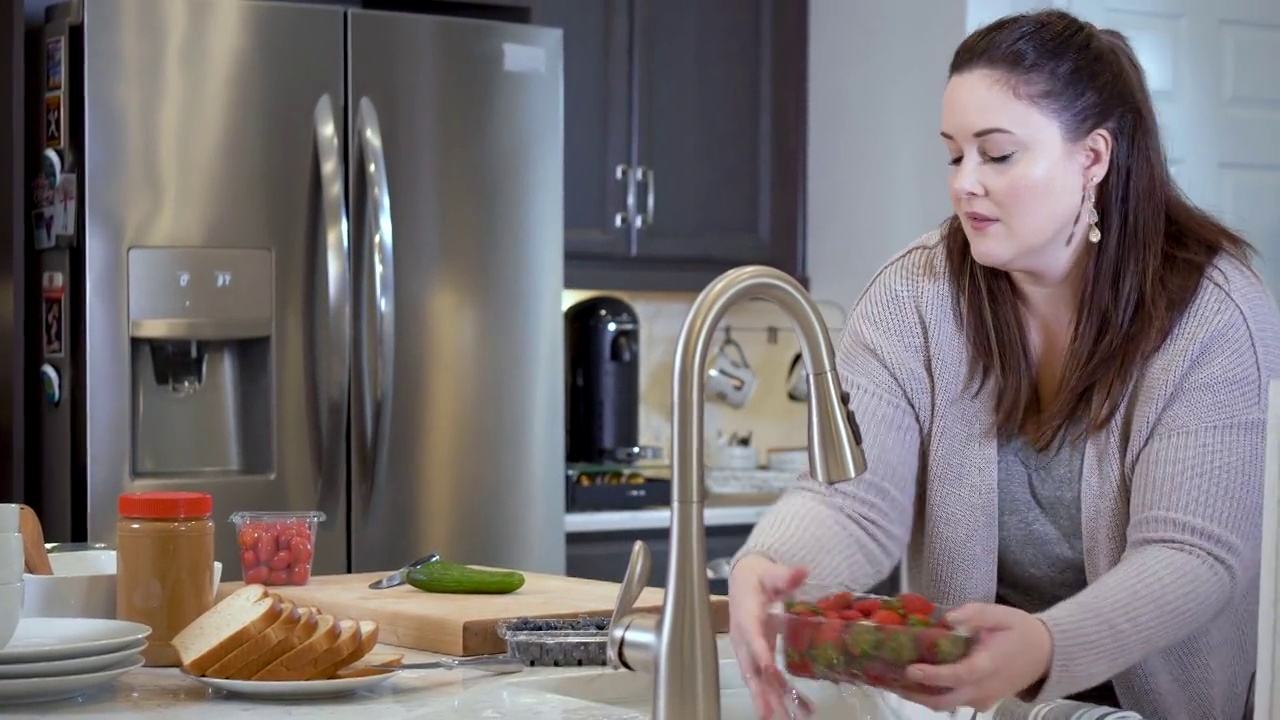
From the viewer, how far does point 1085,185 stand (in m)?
1.86

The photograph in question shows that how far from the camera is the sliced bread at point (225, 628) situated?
4.75ft

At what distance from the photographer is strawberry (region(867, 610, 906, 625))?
1.23 metres

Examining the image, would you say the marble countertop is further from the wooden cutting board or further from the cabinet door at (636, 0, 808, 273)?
the cabinet door at (636, 0, 808, 273)

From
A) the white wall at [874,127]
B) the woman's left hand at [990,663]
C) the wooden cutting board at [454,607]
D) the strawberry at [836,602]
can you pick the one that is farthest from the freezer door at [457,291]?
the strawberry at [836,602]

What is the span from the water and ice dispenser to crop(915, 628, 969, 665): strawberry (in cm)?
205

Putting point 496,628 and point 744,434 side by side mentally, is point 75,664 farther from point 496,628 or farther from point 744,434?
point 744,434

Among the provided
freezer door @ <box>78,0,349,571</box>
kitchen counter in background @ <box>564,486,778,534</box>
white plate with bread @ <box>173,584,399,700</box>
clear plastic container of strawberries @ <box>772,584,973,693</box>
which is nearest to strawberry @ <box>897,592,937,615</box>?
clear plastic container of strawberries @ <box>772,584,973,693</box>

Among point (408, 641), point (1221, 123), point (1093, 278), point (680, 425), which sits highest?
point (1221, 123)

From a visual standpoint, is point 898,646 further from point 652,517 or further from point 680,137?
point 680,137

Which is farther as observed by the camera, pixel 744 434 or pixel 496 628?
pixel 744 434

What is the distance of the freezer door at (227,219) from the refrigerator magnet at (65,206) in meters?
0.03

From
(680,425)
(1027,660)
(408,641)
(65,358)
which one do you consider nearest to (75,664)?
(408,641)

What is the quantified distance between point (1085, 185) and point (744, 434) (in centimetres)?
242

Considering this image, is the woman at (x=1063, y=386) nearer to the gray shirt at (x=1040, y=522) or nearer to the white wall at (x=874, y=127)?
the gray shirt at (x=1040, y=522)
